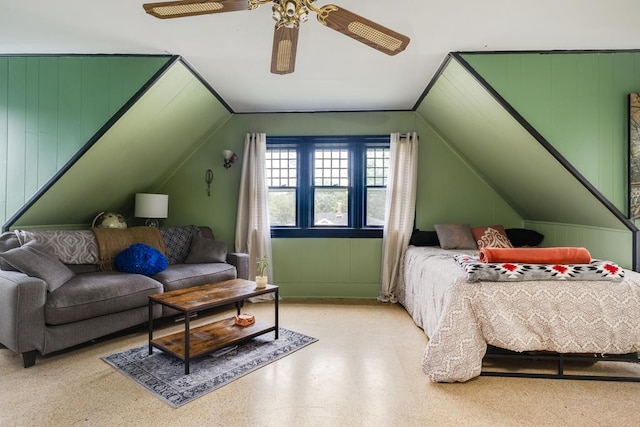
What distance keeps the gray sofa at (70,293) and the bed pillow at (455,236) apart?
96.1 inches

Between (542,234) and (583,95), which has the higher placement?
(583,95)

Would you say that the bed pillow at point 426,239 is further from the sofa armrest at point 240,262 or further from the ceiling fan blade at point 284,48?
the ceiling fan blade at point 284,48

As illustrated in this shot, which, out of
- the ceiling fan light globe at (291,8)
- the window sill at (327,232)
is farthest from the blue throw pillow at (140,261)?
the ceiling fan light globe at (291,8)

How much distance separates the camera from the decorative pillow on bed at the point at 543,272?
2.30 meters

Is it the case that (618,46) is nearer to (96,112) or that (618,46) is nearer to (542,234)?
(542,234)

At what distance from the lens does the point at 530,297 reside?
227cm

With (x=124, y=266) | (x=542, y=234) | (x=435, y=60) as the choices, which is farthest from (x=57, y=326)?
(x=542, y=234)

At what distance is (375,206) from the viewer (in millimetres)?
4465

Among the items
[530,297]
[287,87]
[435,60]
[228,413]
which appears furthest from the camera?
[287,87]

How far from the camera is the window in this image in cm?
442

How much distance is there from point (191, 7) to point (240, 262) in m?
2.81

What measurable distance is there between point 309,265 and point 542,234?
2775 millimetres

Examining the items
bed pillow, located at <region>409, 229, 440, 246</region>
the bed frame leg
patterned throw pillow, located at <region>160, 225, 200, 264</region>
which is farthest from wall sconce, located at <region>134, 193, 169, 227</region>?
bed pillow, located at <region>409, 229, 440, 246</region>

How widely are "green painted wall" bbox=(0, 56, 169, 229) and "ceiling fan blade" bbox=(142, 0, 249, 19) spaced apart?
130 centimetres
